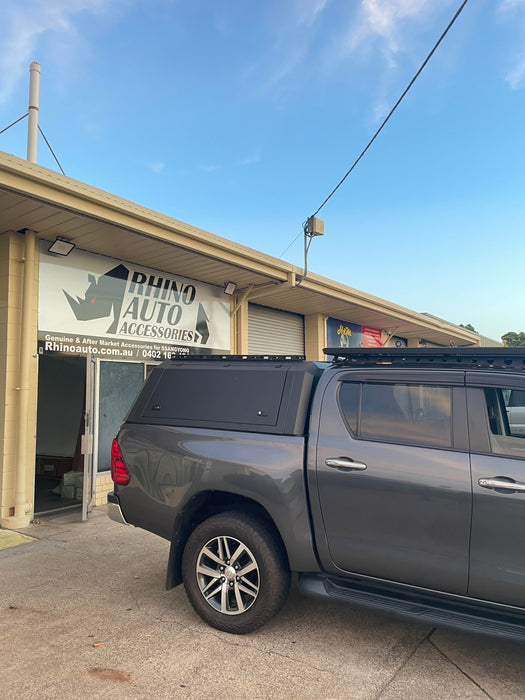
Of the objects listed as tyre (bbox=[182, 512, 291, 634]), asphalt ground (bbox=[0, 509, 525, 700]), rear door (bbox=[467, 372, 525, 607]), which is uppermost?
rear door (bbox=[467, 372, 525, 607])

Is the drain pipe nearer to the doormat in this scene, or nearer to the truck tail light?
the doormat

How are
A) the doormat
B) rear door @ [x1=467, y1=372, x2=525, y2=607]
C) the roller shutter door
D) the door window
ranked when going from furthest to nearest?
1. the roller shutter door
2. the door window
3. the doormat
4. rear door @ [x1=467, y1=372, x2=525, y2=607]

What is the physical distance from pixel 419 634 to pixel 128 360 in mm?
5757

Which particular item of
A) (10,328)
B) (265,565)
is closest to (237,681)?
(265,565)

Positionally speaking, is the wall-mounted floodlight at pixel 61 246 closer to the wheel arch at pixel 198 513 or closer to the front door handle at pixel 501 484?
the wheel arch at pixel 198 513

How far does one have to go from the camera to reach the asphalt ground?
111 inches

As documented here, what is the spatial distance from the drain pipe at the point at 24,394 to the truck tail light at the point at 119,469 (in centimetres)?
298

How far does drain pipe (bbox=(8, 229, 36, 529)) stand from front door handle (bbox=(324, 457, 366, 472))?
470 cm

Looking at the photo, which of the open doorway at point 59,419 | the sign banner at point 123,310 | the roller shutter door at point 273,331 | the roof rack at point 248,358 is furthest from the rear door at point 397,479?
the roller shutter door at point 273,331

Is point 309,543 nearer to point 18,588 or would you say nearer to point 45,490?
point 18,588

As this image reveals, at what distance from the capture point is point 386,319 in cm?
1378

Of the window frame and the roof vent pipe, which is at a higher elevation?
the roof vent pipe

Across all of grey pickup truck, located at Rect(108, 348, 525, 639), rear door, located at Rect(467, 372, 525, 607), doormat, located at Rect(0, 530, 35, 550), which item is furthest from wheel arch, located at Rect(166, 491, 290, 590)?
doormat, located at Rect(0, 530, 35, 550)

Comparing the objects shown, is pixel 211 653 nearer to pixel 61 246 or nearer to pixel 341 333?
pixel 61 246
